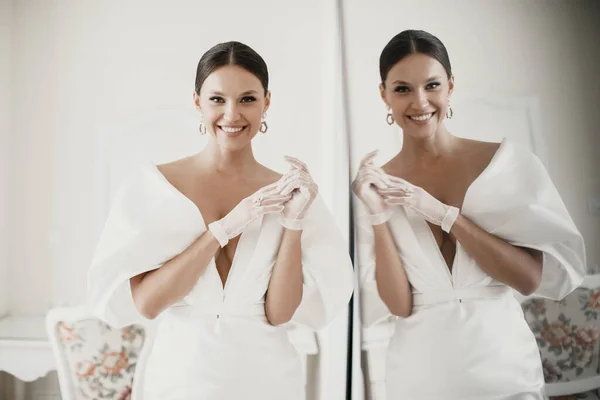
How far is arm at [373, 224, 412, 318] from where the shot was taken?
126 centimetres

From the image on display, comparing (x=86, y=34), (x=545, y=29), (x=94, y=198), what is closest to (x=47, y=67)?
(x=86, y=34)

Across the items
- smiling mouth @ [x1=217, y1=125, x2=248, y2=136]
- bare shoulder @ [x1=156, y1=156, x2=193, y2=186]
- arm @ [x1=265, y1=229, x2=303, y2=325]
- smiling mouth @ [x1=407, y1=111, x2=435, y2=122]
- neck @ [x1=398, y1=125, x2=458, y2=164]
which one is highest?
smiling mouth @ [x1=407, y1=111, x2=435, y2=122]

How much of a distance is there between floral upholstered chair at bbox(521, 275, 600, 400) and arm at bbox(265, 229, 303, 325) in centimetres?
61

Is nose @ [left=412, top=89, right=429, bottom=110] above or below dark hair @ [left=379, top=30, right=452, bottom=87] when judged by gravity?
below

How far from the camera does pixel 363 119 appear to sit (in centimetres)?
133

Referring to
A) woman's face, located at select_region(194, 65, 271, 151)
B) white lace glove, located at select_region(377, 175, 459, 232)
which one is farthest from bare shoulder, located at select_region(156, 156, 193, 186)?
white lace glove, located at select_region(377, 175, 459, 232)

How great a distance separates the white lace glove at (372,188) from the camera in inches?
50.9

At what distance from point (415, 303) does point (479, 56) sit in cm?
71

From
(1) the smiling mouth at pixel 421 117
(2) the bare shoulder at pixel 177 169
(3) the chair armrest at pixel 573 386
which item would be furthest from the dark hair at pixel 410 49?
(3) the chair armrest at pixel 573 386

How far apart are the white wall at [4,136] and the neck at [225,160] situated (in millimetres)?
604

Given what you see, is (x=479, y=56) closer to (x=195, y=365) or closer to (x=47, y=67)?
(x=195, y=365)

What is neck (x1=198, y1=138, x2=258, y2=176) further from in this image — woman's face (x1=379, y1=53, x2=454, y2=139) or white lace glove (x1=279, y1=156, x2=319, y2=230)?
woman's face (x1=379, y1=53, x2=454, y2=139)

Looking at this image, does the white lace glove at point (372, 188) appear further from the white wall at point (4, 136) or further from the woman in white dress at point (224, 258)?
the white wall at point (4, 136)

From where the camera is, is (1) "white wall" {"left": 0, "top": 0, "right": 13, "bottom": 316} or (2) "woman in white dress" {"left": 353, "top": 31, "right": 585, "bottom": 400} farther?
(1) "white wall" {"left": 0, "top": 0, "right": 13, "bottom": 316}
